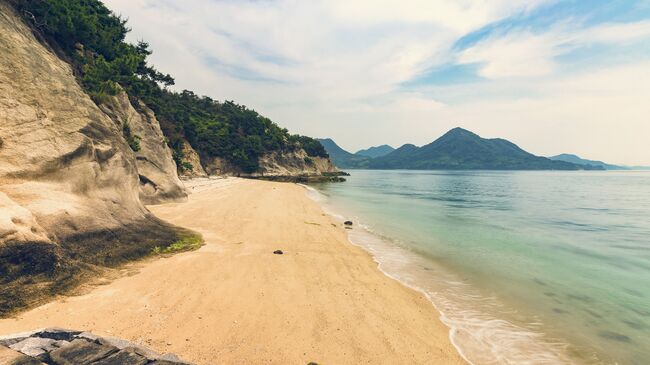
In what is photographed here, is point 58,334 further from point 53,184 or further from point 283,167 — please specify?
point 283,167

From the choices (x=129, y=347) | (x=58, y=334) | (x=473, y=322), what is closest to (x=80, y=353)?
(x=129, y=347)

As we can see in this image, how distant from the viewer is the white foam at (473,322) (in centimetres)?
768

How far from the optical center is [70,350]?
454 cm

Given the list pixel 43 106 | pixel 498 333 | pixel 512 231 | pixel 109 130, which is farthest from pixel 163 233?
pixel 512 231

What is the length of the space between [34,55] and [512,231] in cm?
3140

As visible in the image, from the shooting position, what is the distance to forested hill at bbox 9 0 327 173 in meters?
17.2

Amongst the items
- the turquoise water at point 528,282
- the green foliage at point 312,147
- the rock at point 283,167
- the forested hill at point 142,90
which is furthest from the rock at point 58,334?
the green foliage at point 312,147

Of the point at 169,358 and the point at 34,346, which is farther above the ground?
the point at 34,346

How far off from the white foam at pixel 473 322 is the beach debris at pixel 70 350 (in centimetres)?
692

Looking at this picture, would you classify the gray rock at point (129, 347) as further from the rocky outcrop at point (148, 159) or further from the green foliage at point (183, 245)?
the rocky outcrop at point (148, 159)

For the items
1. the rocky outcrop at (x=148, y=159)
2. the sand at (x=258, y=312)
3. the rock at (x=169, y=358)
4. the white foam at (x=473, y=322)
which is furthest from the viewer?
the rocky outcrop at (x=148, y=159)

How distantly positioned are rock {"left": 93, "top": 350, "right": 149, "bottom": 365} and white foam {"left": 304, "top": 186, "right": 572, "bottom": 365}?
6873 mm

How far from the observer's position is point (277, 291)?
934cm

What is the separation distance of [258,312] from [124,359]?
3664 mm
